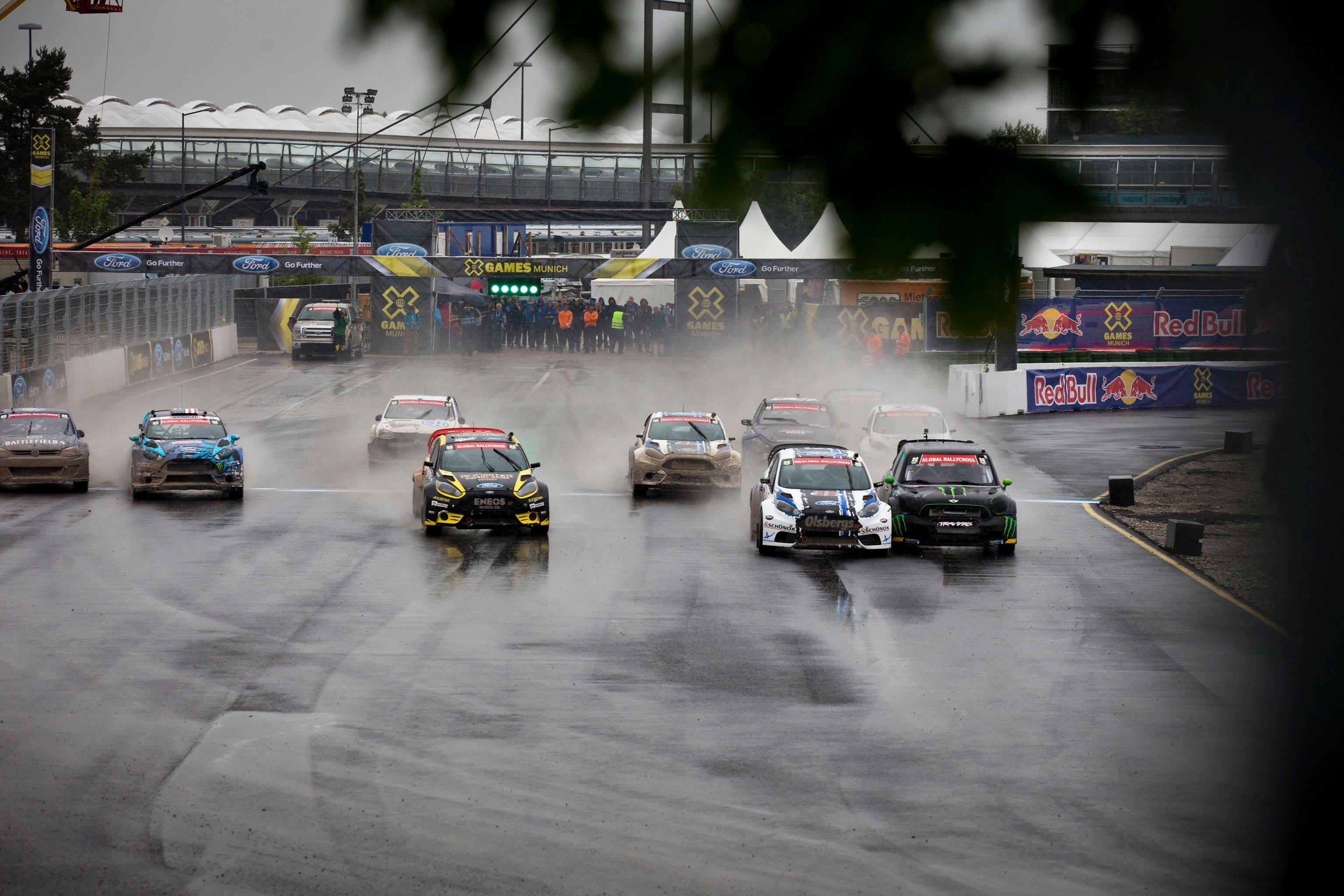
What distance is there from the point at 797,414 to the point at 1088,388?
16172 mm

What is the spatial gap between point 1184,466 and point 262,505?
18.8 metres

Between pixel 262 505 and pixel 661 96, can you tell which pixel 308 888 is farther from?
pixel 262 505

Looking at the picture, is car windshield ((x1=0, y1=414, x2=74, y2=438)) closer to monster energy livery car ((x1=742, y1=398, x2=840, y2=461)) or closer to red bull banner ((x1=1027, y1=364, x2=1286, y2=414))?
monster energy livery car ((x1=742, y1=398, x2=840, y2=461))

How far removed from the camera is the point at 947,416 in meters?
42.2

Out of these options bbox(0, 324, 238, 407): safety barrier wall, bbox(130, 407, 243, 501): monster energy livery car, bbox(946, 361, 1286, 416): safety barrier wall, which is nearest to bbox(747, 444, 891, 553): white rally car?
bbox(130, 407, 243, 501): monster energy livery car

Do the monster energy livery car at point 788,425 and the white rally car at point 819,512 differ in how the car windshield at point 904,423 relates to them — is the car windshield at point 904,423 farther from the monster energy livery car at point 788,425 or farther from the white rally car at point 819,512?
the white rally car at point 819,512

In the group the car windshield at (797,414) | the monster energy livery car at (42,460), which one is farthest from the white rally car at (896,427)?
the monster energy livery car at (42,460)

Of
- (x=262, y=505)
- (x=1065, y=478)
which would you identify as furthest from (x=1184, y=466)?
(x=262, y=505)

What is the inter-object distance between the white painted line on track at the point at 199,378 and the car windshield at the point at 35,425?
18675 millimetres

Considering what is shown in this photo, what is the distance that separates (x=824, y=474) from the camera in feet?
70.9

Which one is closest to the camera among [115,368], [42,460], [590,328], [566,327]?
[42,460]

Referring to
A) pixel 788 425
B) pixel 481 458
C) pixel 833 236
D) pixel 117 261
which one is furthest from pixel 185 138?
pixel 117 261

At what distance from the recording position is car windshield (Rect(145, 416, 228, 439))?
26125 millimetres

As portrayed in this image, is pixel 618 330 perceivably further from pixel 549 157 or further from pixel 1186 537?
pixel 549 157
